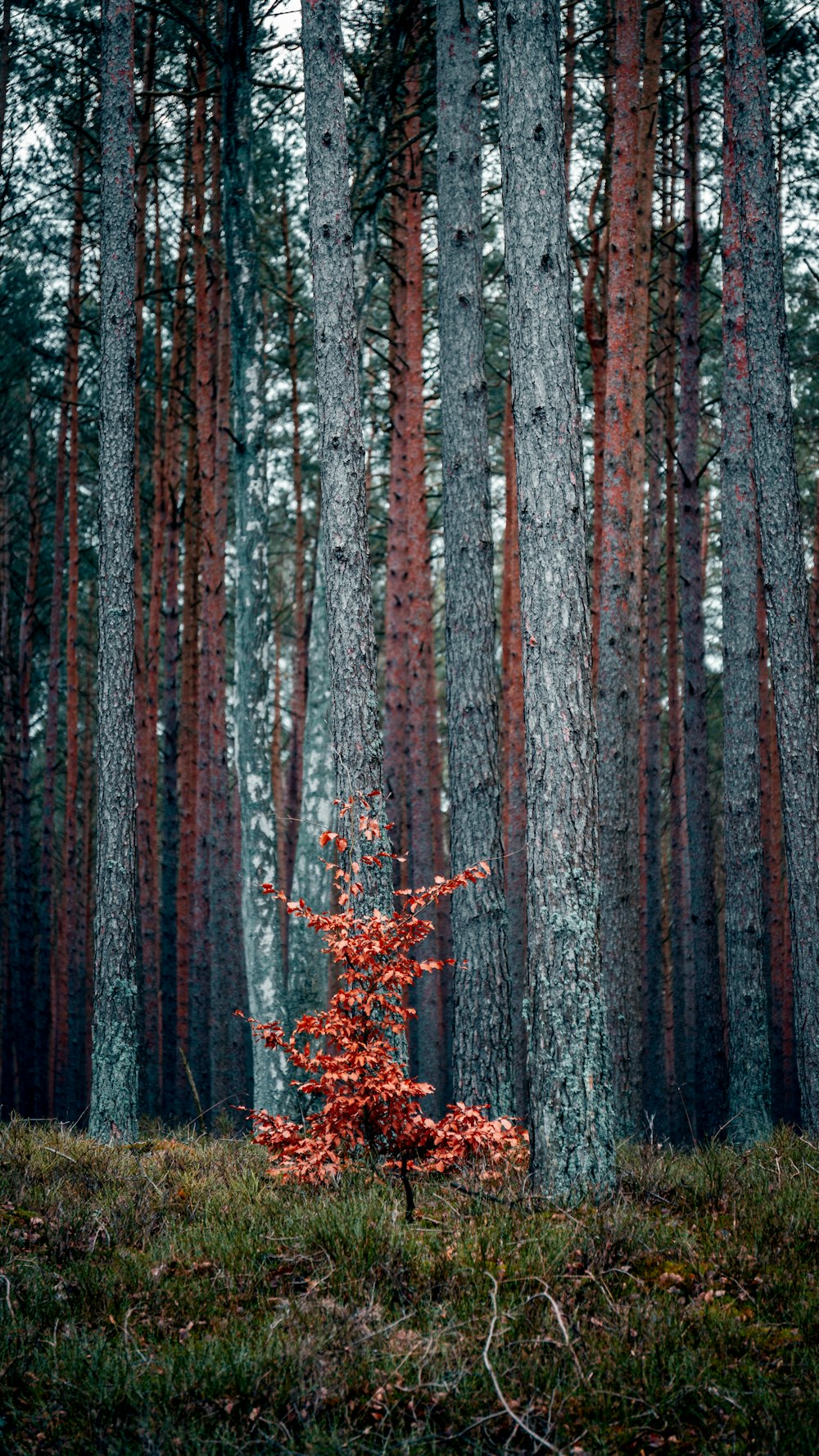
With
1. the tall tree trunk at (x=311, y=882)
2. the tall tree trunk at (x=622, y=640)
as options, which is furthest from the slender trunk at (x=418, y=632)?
the tall tree trunk at (x=311, y=882)

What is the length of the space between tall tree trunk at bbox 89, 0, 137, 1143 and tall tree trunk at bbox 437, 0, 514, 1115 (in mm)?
2727

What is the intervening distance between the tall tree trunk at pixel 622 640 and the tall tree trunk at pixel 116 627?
3.81 m

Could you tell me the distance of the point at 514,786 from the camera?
544 inches

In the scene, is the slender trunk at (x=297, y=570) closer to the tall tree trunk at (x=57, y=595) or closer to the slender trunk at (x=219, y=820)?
the slender trunk at (x=219, y=820)

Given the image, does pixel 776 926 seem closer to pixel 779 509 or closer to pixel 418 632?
pixel 418 632

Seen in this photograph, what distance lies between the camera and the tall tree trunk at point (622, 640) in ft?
27.5

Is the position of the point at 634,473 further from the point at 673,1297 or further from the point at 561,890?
the point at 673,1297

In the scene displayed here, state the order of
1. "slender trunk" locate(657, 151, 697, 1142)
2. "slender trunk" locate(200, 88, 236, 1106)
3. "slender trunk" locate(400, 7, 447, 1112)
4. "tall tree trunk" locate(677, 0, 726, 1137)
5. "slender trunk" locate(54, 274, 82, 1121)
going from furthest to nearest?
"slender trunk" locate(54, 274, 82, 1121) < "slender trunk" locate(657, 151, 697, 1142) < "slender trunk" locate(400, 7, 447, 1112) < "slender trunk" locate(200, 88, 236, 1106) < "tall tree trunk" locate(677, 0, 726, 1137)

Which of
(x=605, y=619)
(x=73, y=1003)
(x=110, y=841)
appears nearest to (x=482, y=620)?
(x=605, y=619)

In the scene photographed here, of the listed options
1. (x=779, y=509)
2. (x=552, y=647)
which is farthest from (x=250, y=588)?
(x=779, y=509)

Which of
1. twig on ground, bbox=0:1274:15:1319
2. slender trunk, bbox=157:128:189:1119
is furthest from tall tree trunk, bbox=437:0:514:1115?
→ slender trunk, bbox=157:128:189:1119

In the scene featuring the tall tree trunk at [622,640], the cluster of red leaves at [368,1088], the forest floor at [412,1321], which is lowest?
the forest floor at [412,1321]

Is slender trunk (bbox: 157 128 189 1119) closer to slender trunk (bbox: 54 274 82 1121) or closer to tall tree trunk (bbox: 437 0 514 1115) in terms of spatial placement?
slender trunk (bbox: 54 274 82 1121)

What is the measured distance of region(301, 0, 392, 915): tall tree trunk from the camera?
650 cm
